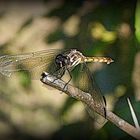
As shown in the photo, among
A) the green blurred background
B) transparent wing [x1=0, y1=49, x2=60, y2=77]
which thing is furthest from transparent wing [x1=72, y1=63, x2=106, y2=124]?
the green blurred background

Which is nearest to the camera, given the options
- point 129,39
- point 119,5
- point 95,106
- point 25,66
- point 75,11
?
point 95,106

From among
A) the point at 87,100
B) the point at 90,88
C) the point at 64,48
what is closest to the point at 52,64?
the point at 90,88

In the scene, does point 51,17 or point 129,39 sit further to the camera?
point 51,17

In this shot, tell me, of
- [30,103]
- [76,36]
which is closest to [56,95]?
[30,103]

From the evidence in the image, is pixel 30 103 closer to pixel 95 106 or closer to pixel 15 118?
pixel 15 118

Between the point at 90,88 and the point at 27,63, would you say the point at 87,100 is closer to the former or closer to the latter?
the point at 90,88

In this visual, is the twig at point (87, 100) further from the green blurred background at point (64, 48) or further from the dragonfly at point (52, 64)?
the green blurred background at point (64, 48)

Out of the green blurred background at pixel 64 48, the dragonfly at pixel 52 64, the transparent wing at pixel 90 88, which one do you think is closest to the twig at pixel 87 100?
the transparent wing at pixel 90 88
